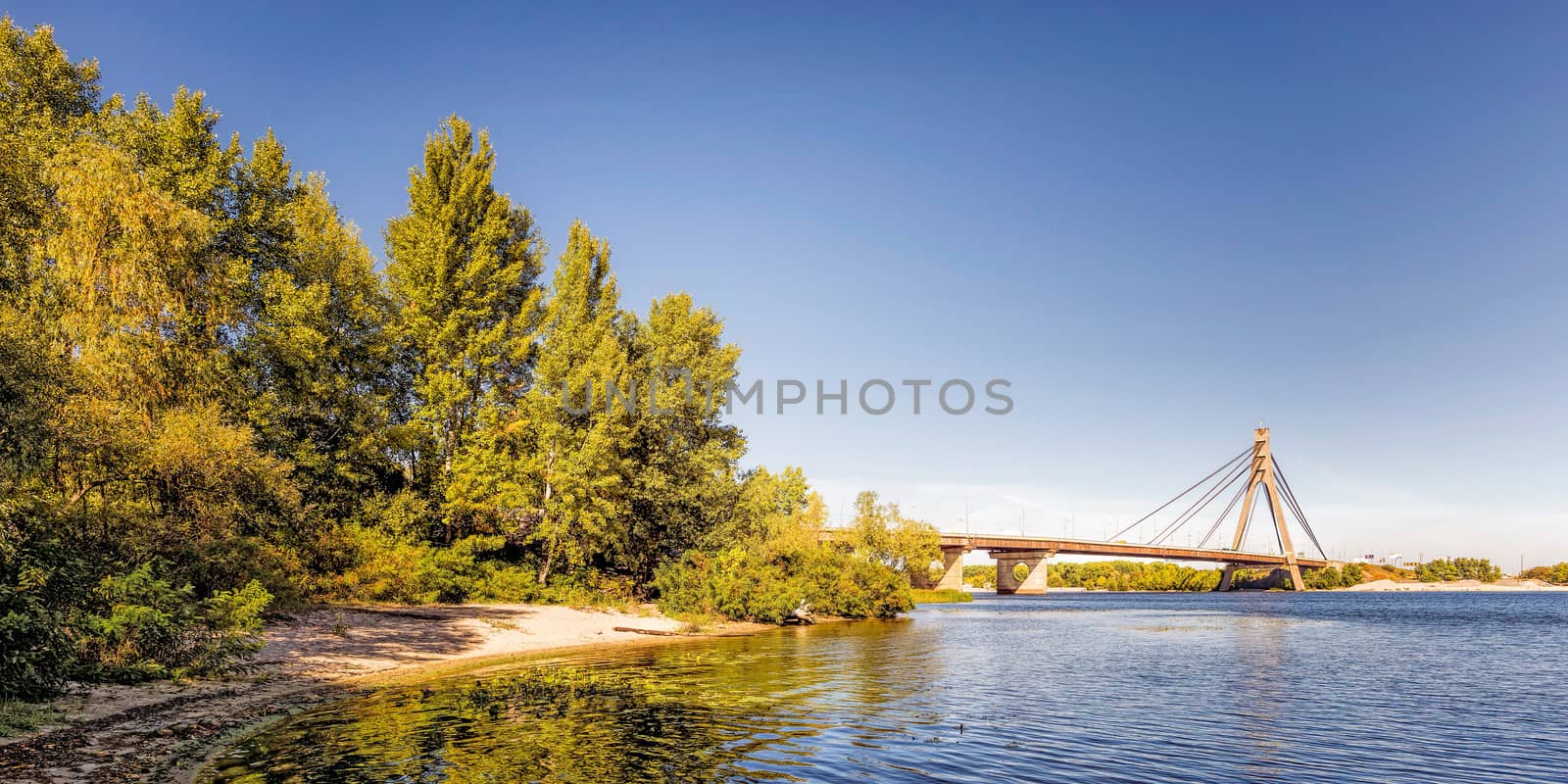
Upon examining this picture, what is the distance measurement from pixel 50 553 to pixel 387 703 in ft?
23.8

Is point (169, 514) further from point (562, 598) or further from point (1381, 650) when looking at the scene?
point (1381, 650)

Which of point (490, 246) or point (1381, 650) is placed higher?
point (490, 246)

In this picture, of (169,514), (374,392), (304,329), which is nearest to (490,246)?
(374,392)

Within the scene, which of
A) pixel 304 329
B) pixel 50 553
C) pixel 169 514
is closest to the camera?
pixel 50 553

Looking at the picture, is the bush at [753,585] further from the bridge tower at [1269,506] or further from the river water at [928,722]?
the bridge tower at [1269,506]

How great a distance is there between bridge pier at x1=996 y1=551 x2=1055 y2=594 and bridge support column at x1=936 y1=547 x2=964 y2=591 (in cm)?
1562

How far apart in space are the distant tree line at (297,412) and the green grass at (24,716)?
557 millimetres

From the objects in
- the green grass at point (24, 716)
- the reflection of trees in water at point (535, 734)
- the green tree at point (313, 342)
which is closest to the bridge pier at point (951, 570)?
the green tree at point (313, 342)

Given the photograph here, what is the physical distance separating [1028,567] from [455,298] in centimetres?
13997

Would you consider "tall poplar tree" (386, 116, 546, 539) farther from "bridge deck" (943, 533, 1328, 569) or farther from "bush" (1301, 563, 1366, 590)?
"bush" (1301, 563, 1366, 590)

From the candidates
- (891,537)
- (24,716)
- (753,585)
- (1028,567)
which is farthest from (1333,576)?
(24,716)

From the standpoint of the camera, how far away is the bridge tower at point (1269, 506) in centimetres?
14550

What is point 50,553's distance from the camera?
16.4 m

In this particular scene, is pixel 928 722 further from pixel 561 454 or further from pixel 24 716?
pixel 561 454
